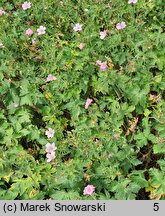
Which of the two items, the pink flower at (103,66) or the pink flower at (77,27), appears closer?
the pink flower at (103,66)

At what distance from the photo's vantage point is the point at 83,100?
327 cm

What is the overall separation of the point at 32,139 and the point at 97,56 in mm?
862

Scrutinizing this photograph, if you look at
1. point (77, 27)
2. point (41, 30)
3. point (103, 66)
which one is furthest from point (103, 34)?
point (41, 30)

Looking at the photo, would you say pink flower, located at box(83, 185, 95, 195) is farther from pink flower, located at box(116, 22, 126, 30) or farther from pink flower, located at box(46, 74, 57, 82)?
pink flower, located at box(116, 22, 126, 30)

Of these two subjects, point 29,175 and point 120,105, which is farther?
point 120,105

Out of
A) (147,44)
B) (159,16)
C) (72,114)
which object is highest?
(159,16)

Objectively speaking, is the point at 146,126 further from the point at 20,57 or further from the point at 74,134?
the point at 20,57

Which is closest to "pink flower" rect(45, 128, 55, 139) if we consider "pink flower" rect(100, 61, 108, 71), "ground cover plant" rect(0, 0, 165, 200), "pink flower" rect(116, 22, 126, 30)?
"ground cover plant" rect(0, 0, 165, 200)

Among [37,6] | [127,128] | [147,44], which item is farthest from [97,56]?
[37,6]

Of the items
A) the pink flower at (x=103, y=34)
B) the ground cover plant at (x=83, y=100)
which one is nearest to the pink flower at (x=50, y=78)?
the ground cover plant at (x=83, y=100)

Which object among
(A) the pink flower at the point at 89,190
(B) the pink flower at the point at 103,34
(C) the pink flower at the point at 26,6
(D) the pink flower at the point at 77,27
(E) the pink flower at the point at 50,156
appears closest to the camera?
(A) the pink flower at the point at 89,190

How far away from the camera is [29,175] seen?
276cm

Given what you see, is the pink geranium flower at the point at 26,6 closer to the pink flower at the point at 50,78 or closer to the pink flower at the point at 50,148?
the pink flower at the point at 50,78

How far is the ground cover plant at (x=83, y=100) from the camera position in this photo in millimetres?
2756
